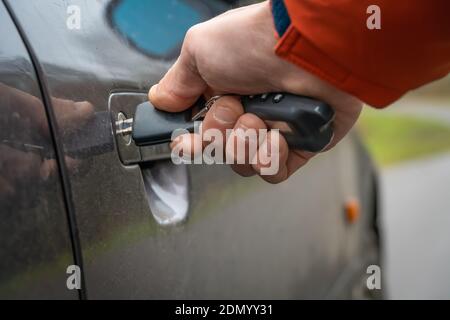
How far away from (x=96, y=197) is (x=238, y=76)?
1.31 ft

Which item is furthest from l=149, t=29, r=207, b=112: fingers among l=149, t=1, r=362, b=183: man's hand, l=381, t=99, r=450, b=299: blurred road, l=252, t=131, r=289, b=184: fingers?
l=381, t=99, r=450, b=299: blurred road

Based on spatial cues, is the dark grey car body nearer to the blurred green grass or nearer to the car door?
the car door

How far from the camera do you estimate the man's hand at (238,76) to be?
1395 mm

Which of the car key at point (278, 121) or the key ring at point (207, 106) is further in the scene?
the key ring at point (207, 106)

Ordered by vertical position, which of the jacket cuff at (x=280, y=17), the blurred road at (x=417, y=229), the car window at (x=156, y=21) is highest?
the blurred road at (x=417, y=229)

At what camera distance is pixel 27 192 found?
1.27 m

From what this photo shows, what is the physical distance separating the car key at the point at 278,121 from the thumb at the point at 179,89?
26 millimetres

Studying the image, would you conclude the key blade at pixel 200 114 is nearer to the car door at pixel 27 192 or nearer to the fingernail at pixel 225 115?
the fingernail at pixel 225 115

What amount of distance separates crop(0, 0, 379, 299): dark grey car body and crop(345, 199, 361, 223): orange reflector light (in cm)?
99

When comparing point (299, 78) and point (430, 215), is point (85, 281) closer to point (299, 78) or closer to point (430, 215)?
point (299, 78)

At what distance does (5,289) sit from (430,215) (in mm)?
6309

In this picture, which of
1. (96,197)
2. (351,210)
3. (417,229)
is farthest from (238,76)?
(417,229)

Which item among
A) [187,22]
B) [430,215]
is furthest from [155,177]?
[430,215]

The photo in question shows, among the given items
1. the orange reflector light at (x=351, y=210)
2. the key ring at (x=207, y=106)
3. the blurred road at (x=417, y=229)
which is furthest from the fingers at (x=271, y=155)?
the blurred road at (x=417, y=229)
